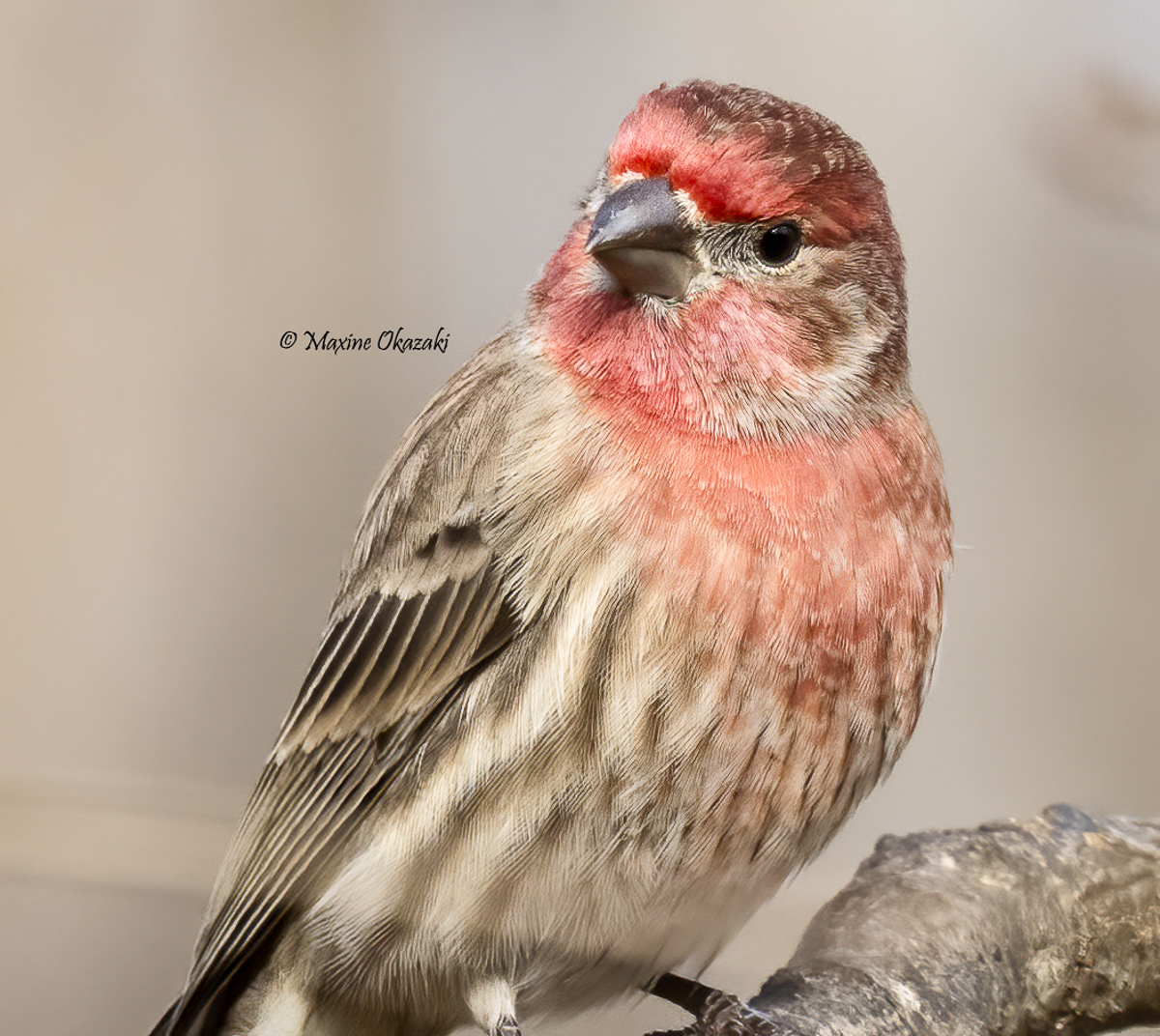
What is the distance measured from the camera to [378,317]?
50.6 inches

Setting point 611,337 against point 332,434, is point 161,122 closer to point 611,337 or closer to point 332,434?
point 332,434

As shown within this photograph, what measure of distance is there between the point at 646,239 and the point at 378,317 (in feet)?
1.11

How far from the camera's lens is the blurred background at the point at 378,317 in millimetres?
1250

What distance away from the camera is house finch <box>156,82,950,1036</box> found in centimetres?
114

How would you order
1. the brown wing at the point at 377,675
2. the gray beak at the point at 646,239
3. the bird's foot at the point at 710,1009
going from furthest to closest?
the bird's foot at the point at 710,1009
the brown wing at the point at 377,675
the gray beak at the point at 646,239

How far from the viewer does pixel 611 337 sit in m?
1.20

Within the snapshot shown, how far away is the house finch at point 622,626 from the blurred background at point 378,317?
7cm

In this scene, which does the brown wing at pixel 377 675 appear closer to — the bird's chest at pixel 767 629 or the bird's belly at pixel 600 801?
the bird's belly at pixel 600 801

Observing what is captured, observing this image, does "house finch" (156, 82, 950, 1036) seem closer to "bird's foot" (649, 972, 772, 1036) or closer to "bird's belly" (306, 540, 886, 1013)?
"bird's belly" (306, 540, 886, 1013)

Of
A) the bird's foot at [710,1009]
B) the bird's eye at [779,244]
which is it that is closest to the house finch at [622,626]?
the bird's eye at [779,244]

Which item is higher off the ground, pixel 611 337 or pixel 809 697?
pixel 611 337

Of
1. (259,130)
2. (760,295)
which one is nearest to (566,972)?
(760,295)

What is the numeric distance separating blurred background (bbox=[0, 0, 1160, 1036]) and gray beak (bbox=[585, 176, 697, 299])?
0.14 m

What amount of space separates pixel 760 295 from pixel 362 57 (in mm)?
555
